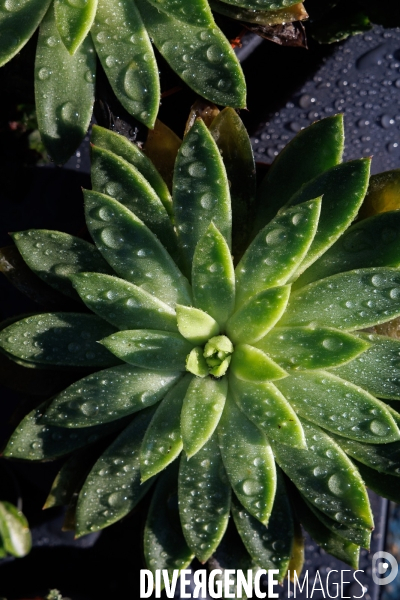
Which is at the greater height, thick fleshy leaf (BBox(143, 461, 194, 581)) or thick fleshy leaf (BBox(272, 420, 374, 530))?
thick fleshy leaf (BBox(272, 420, 374, 530))

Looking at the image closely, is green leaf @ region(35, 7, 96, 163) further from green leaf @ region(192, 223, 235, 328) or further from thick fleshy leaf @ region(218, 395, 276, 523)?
thick fleshy leaf @ region(218, 395, 276, 523)

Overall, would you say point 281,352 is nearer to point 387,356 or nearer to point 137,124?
point 387,356

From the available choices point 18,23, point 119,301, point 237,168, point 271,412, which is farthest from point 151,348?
point 18,23

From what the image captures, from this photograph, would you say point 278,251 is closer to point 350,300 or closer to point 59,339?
point 350,300

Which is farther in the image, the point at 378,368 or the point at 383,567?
the point at 383,567

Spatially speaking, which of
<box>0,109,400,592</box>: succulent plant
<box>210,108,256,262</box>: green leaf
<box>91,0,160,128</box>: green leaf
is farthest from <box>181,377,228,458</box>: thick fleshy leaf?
<box>91,0,160,128</box>: green leaf

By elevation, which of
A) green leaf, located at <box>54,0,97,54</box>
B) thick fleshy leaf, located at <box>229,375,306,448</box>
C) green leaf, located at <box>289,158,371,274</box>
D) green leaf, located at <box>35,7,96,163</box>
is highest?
green leaf, located at <box>54,0,97,54</box>

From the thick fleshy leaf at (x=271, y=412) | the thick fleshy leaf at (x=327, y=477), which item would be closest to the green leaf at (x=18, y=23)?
the thick fleshy leaf at (x=271, y=412)
